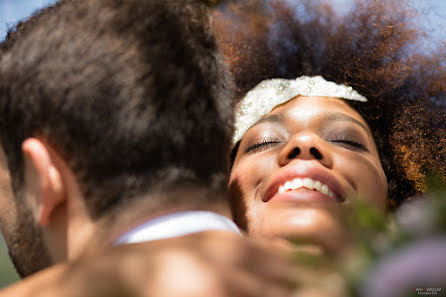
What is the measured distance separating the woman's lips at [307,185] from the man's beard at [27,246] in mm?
1605

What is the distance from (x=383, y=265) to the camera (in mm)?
1260

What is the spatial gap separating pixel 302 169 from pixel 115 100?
64.7 inches

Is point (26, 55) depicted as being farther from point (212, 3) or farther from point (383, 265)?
point (383, 265)

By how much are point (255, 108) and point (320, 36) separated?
57.0 inches

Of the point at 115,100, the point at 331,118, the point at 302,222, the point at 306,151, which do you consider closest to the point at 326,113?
the point at 331,118

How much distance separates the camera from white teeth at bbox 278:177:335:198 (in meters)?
3.26

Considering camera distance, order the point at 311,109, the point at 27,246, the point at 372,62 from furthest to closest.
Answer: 1. the point at 372,62
2. the point at 311,109
3. the point at 27,246

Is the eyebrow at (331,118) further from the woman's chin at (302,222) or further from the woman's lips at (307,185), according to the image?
the woman's chin at (302,222)

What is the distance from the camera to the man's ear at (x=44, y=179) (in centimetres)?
195

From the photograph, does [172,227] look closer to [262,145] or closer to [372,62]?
[262,145]

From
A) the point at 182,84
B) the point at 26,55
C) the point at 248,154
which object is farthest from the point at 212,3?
the point at 248,154

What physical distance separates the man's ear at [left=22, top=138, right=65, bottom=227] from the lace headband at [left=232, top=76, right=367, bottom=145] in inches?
83.7

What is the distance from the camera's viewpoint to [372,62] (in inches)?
185

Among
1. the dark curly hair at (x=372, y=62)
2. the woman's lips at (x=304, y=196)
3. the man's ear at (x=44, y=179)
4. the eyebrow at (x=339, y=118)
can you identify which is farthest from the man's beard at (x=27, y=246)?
the dark curly hair at (x=372, y=62)
